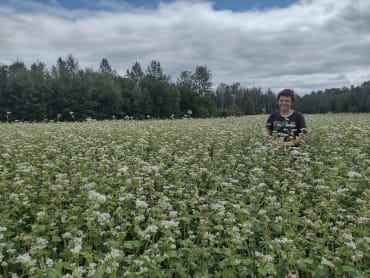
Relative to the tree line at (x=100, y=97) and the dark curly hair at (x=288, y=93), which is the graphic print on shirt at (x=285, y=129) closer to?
the dark curly hair at (x=288, y=93)

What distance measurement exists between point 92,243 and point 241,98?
109 m

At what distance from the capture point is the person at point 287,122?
7.12m

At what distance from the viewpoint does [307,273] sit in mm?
3088

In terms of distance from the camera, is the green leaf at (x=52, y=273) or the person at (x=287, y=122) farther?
the person at (x=287, y=122)

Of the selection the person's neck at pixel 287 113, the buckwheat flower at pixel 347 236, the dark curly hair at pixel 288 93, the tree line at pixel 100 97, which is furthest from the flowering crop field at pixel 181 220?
the tree line at pixel 100 97

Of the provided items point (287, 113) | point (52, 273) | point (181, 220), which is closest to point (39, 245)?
point (52, 273)

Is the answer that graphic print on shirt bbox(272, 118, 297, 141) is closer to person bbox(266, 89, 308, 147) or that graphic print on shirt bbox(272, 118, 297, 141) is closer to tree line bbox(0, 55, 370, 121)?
person bbox(266, 89, 308, 147)

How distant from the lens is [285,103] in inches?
291

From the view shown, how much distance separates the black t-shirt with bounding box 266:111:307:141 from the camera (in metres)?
7.15

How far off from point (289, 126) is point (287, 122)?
0.20 m

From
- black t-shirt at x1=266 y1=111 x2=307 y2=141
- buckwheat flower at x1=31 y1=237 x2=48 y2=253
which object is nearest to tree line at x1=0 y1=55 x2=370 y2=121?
black t-shirt at x1=266 y1=111 x2=307 y2=141

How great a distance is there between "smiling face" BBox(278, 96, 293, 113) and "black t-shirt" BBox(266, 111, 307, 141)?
174mm

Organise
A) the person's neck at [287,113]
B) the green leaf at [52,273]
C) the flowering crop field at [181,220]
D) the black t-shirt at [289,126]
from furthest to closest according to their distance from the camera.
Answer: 1. the person's neck at [287,113]
2. the black t-shirt at [289,126]
3. the flowering crop field at [181,220]
4. the green leaf at [52,273]

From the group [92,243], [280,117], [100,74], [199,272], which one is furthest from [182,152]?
[100,74]
